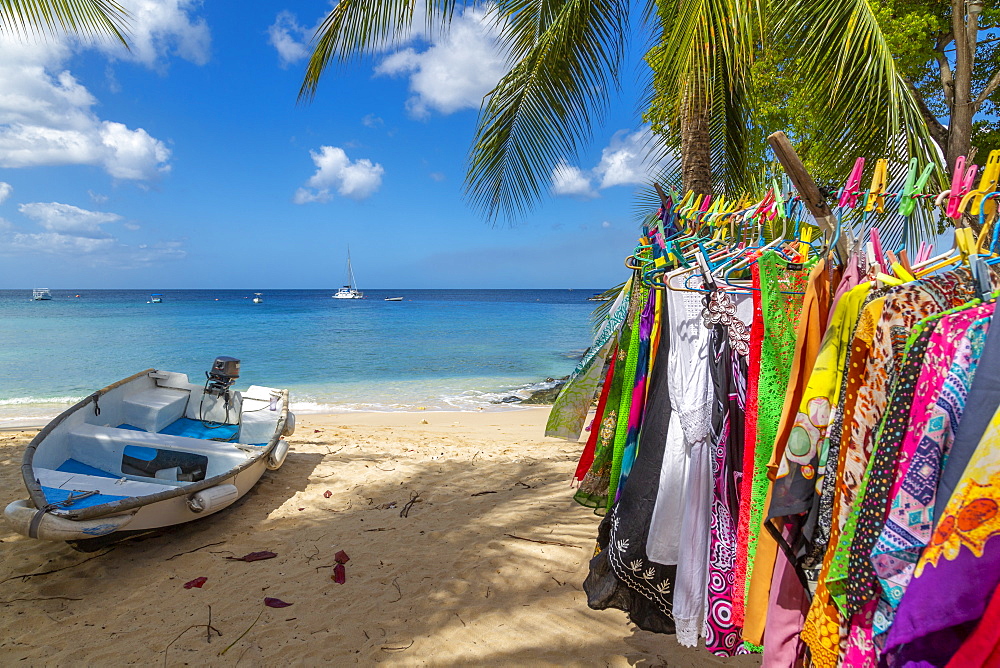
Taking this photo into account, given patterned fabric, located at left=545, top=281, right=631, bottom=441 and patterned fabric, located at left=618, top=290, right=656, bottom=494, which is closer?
patterned fabric, located at left=618, top=290, right=656, bottom=494

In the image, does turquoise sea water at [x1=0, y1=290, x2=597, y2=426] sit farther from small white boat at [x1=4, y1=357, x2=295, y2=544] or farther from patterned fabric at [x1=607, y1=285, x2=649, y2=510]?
patterned fabric at [x1=607, y1=285, x2=649, y2=510]

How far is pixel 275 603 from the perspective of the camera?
10.9 ft

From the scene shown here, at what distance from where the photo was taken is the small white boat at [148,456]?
11.3 ft

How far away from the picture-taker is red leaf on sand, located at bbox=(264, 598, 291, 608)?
3.29 metres

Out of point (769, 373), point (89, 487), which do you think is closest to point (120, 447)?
point (89, 487)

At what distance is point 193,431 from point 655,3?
20.9 feet

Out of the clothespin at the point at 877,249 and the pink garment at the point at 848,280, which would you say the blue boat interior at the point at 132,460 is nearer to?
the pink garment at the point at 848,280

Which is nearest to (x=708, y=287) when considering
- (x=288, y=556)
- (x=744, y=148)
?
(x=288, y=556)

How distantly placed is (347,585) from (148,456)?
243 centimetres

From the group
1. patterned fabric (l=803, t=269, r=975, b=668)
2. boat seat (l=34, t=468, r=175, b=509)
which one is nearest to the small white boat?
boat seat (l=34, t=468, r=175, b=509)

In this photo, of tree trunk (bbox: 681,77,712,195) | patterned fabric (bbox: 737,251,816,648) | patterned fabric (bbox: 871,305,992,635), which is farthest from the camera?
tree trunk (bbox: 681,77,712,195)

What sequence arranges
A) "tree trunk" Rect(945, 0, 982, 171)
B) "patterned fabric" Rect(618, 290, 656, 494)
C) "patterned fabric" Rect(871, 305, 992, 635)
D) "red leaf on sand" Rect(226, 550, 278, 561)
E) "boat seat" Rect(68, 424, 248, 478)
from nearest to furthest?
"patterned fabric" Rect(871, 305, 992, 635) < "patterned fabric" Rect(618, 290, 656, 494) < "red leaf on sand" Rect(226, 550, 278, 561) < "boat seat" Rect(68, 424, 248, 478) < "tree trunk" Rect(945, 0, 982, 171)

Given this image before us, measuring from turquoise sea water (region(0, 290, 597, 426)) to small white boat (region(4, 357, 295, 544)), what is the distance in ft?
17.4

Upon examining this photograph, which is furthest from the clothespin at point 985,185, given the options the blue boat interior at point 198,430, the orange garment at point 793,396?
the blue boat interior at point 198,430
